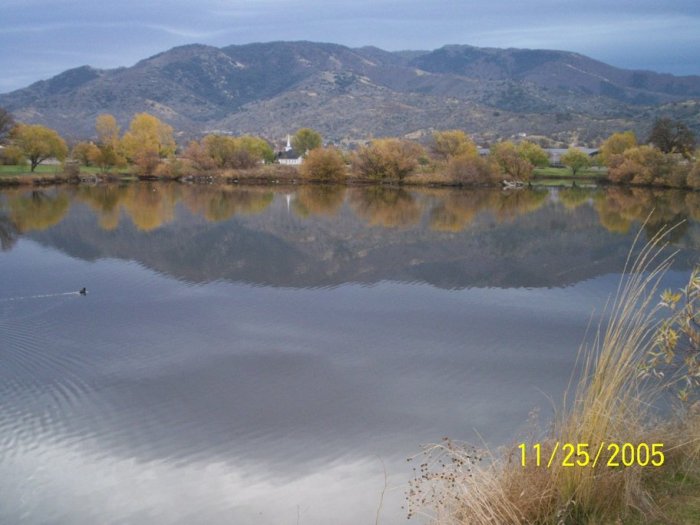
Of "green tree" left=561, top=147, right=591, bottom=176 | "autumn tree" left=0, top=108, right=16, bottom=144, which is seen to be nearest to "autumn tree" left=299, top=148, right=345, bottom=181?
"green tree" left=561, top=147, right=591, bottom=176

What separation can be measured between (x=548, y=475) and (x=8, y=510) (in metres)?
5.99

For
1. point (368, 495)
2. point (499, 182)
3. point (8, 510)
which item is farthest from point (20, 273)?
point (499, 182)

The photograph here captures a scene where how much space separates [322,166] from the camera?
66188 mm

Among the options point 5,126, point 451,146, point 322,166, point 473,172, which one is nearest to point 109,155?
point 5,126

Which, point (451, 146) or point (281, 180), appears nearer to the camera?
point (281, 180)

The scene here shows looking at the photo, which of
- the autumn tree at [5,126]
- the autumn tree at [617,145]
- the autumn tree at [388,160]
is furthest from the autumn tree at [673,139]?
the autumn tree at [5,126]

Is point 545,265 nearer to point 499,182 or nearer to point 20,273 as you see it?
point 20,273

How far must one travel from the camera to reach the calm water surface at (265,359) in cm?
805

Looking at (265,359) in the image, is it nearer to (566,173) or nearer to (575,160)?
(575,160)

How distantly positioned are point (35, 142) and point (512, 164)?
48439mm

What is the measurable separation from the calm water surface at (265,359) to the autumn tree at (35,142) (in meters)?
40.0

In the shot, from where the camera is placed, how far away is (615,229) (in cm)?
3306

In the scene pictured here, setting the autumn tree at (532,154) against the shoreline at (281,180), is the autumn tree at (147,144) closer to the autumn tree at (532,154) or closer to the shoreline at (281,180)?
the shoreline at (281,180)

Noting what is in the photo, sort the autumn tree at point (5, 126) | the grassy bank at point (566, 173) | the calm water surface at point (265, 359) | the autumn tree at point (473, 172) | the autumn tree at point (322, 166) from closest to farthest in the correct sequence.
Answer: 1. the calm water surface at point (265, 359)
2. the autumn tree at point (473, 172)
3. the autumn tree at point (5, 126)
4. the autumn tree at point (322, 166)
5. the grassy bank at point (566, 173)
